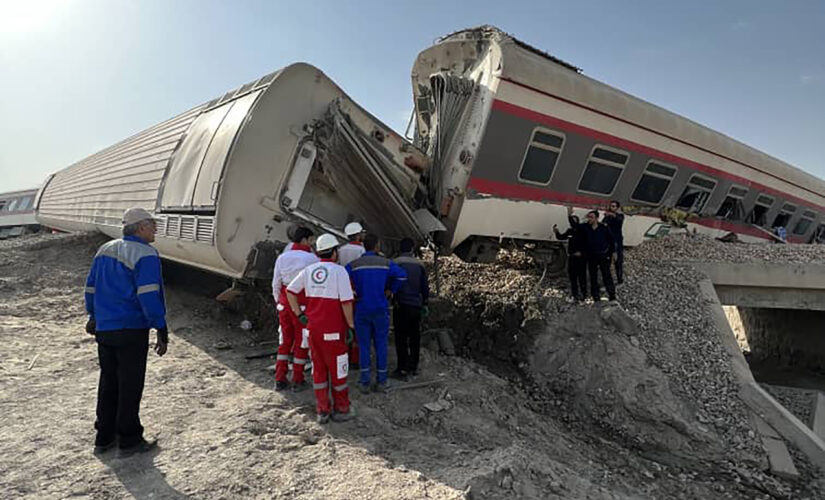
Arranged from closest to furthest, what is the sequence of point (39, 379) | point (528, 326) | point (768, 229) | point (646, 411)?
point (39, 379)
point (646, 411)
point (528, 326)
point (768, 229)

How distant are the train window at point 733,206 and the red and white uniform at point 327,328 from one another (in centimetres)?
981

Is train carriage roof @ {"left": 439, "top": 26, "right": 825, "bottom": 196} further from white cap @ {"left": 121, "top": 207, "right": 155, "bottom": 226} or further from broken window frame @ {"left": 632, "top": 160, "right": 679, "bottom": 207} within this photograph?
white cap @ {"left": 121, "top": 207, "right": 155, "bottom": 226}

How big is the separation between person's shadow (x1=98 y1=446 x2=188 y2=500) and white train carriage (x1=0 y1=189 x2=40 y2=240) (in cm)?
1884

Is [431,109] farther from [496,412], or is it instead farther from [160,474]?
[160,474]

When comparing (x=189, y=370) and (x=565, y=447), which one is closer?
(x=565, y=447)

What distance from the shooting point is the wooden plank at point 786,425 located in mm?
5324

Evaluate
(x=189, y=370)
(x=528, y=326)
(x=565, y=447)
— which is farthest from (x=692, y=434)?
(x=189, y=370)

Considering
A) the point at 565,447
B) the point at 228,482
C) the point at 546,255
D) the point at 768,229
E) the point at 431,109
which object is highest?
the point at 431,109

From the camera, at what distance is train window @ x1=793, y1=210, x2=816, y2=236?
13253 mm

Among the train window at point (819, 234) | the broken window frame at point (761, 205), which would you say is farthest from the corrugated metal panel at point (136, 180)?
the train window at point (819, 234)

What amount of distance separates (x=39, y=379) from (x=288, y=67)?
4.06 m

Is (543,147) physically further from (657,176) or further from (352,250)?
(352,250)

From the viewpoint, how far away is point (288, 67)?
514 cm

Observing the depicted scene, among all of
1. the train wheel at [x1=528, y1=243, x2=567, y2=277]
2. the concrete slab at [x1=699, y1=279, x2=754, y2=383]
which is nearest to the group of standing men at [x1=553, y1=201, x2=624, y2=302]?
the train wheel at [x1=528, y1=243, x2=567, y2=277]
